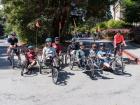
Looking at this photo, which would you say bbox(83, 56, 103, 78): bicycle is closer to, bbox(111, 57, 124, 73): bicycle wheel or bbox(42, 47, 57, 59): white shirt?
bbox(111, 57, 124, 73): bicycle wheel

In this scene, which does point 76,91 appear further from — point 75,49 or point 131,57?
Answer: point 131,57

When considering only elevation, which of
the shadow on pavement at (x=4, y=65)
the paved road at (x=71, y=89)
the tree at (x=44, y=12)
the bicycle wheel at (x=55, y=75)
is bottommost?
the paved road at (x=71, y=89)

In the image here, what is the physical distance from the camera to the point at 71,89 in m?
15.4

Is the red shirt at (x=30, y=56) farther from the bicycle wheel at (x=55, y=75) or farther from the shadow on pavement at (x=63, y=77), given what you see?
the bicycle wheel at (x=55, y=75)

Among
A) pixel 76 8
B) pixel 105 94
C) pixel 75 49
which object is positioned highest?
pixel 76 8

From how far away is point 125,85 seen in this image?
16.1 m

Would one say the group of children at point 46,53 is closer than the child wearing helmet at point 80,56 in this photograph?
Yes

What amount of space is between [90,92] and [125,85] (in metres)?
1.81

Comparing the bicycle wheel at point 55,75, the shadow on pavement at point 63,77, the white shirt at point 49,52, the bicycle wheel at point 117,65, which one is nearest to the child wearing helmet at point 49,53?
the white shirt at point 49,52

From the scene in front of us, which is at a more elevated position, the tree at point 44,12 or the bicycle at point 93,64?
the tree at point 44,12

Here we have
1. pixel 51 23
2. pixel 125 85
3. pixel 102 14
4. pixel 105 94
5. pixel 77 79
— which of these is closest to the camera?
pixel 105 94

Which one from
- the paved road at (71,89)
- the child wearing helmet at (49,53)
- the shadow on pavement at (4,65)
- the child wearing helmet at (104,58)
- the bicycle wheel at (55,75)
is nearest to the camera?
the paved road at (71,89)

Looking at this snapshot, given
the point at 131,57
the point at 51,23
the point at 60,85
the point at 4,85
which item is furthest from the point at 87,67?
the point at 51,23

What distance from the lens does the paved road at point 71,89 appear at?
1349 centimetres
